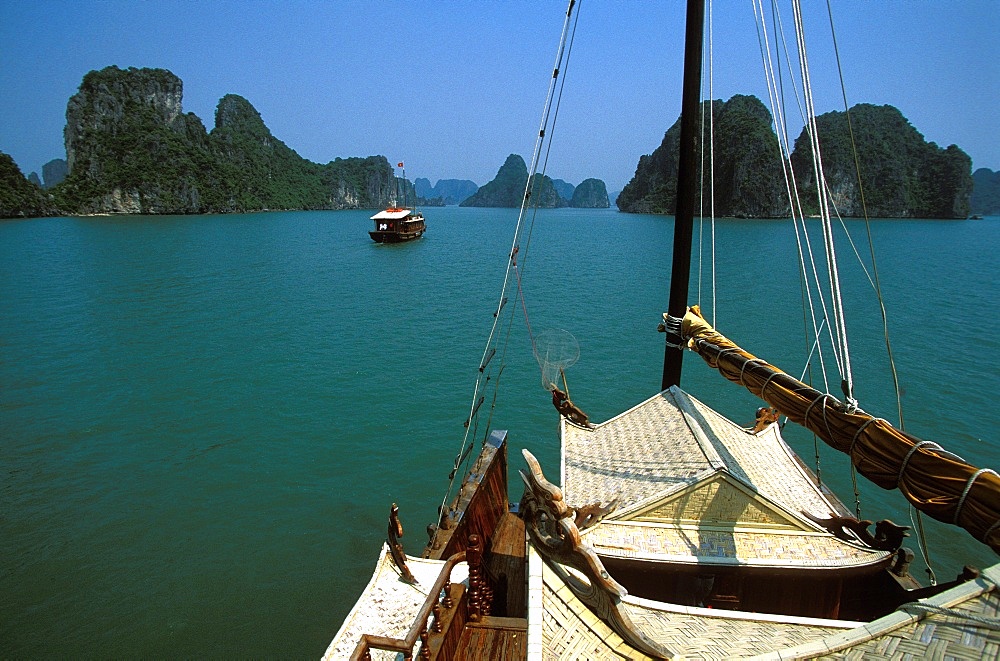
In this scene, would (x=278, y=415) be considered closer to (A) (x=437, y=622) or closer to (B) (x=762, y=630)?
(A) (x=437, y=622)

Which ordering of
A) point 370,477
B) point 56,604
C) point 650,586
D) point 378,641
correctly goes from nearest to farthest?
1. point 378,641
2. point 650,586
3. point 56,604
4. point 370,477

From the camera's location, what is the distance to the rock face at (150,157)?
8881cm

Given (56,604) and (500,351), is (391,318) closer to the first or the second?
(500,351)

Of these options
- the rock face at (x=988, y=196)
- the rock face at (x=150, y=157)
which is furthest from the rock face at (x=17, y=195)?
the rock face at (x=988, y=196)

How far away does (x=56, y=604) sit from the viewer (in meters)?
7.18

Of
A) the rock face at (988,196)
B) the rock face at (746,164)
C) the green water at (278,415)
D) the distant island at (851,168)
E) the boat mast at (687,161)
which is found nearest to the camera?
the boat mast at (687,161)

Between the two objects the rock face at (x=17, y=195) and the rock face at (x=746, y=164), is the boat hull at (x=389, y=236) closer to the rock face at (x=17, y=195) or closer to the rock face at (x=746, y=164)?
the rock face at (x=746, y=164)

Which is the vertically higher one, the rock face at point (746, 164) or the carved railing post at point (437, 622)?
the rock face at point (746, 164)

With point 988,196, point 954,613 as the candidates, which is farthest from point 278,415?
point 988,196

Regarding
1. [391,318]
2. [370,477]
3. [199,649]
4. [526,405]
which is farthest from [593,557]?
[391,318]

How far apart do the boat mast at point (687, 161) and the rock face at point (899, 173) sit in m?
106

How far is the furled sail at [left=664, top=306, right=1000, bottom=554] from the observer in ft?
9.32

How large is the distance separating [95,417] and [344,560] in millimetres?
8588

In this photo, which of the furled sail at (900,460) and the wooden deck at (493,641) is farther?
the wooden deck at (493,641)
